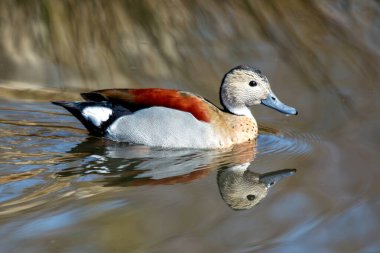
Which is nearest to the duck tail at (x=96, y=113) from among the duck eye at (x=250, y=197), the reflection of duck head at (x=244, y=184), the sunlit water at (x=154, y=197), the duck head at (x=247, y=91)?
the sunlit water at (x=154, y=197)

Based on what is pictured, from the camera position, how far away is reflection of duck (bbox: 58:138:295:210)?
7.46 meters

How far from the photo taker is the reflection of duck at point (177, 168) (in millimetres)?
7457

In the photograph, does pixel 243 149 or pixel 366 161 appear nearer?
pixel 366 161

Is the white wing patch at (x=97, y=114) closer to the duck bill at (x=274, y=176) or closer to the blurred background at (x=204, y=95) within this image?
the blurred background at (x=204, y=95)

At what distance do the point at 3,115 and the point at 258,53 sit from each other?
9.58ft

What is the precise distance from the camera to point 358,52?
10.8 meters

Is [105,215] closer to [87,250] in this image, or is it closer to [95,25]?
[87,250]

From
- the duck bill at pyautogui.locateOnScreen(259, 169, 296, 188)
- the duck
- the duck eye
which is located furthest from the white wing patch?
the duck eye

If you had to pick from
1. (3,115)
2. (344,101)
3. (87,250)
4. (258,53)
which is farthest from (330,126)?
(87,250)

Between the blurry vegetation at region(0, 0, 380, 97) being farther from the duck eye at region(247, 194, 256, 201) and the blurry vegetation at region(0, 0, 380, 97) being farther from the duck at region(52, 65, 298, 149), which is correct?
the duck eye at region(247, 194, 256, 201)

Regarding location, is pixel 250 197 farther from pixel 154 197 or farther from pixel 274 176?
pixel 154 197

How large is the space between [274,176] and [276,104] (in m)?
1.42

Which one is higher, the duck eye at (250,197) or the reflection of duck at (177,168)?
the reflection of duck at (177,168)

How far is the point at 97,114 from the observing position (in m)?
8.90
